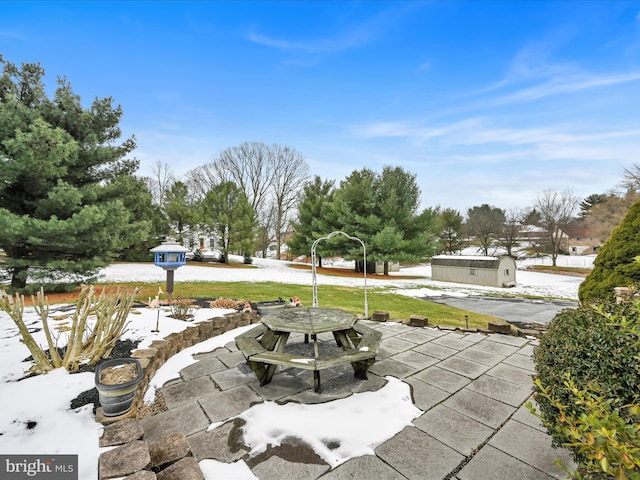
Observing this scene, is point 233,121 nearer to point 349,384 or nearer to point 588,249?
point 349,384

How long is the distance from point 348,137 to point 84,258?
14419 millimetres

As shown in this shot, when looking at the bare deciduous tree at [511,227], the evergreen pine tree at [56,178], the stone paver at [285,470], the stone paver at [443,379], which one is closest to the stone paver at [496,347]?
the stone paver at [443,379]

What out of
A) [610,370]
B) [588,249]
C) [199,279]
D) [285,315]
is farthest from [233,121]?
[588,249]

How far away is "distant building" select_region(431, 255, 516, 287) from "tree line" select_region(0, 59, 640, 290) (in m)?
1.35

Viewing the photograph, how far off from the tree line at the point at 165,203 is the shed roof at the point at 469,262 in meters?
0.90

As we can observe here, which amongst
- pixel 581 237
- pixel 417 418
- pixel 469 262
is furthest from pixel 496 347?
pixel 581 237

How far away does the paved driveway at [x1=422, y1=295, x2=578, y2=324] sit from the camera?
27.6ft

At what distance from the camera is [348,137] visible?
53.5 ft

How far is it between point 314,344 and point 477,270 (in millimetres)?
17374

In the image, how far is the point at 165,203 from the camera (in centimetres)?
2092

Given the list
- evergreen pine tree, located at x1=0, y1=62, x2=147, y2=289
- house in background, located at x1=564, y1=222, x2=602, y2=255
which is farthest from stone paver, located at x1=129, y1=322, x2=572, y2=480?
house in background, located at x1=564, y1=222, x2=602, y2=255

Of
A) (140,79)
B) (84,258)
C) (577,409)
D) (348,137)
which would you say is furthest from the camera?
(348,137)

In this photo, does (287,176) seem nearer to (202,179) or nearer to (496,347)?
(202,179)

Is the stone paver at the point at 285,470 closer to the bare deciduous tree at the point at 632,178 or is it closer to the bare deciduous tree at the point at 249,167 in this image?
the bare deciduous tree at the point at 249,167
